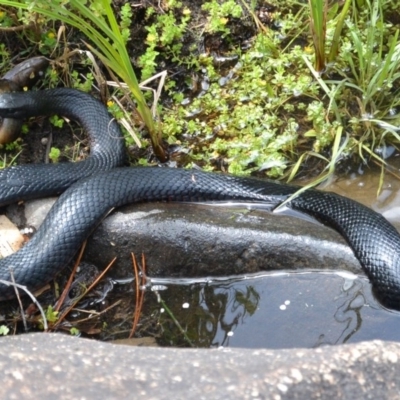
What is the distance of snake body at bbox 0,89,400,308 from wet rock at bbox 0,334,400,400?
1.36 meters

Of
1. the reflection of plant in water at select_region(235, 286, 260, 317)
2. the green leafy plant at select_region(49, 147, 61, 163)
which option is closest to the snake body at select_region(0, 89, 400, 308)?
the green leafy plant at select_region(49, 147, 61, 163)

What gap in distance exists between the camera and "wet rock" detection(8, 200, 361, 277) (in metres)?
3.47

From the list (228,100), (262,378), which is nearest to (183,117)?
(228,100)

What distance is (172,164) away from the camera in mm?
4328

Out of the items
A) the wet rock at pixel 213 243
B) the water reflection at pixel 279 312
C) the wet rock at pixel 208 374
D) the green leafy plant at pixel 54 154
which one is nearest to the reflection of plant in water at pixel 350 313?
the water reflection at pixel 279 312

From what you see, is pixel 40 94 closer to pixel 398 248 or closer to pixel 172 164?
pixel 172 164

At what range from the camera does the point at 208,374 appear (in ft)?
6.44

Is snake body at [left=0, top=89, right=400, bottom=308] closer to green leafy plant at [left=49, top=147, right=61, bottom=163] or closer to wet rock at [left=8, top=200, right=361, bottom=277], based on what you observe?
wet rock at [left=8, top=200, right=361, bottom=277]

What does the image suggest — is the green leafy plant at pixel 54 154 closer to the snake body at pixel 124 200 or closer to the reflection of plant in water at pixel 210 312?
the snake body at pixel 124 200

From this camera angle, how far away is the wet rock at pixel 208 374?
A: 189 centimetres

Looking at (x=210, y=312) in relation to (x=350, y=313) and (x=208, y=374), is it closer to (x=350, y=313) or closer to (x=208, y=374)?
(x=350, y=313)

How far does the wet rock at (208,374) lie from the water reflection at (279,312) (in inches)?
45.0

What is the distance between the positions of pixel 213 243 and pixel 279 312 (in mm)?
520

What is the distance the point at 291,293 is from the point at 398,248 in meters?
0.61
